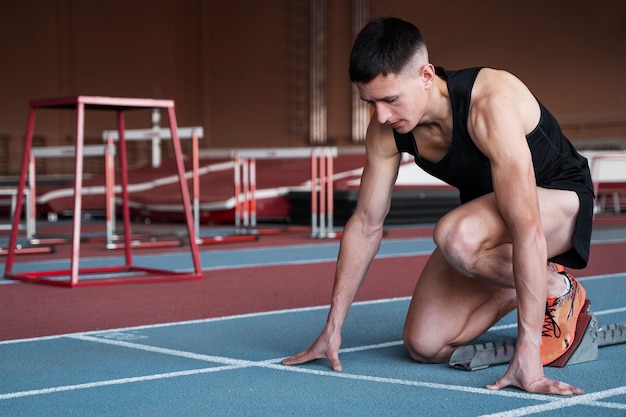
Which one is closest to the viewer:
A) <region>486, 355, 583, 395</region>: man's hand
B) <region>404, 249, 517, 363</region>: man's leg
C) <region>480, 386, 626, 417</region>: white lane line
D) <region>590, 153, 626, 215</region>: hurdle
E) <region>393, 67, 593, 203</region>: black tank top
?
<region>480, 386, 626, 417</region>: white lane line

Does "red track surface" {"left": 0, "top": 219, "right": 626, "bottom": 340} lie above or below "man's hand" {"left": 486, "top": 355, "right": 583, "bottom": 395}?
below

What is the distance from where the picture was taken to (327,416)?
2.39 meters

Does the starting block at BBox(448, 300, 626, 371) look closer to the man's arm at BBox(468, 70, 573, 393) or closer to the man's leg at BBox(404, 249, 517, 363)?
the man's leg at BBox(404, 249, 517, 363)

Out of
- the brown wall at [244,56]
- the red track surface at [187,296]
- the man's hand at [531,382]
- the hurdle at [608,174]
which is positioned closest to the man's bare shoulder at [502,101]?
the man's hand at [531,382]

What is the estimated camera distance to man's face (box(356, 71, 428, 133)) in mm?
2615

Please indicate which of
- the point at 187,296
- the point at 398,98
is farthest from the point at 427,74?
the point at 187,296

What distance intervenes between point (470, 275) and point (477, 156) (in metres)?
0.37

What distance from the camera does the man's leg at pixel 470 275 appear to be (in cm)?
284

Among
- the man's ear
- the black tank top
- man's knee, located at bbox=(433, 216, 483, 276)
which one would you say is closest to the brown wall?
the black tank top

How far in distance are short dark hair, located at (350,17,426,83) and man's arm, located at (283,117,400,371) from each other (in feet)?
1.36

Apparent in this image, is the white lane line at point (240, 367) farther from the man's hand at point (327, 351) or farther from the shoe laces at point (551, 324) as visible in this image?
the shoe laces at point (551, 324)

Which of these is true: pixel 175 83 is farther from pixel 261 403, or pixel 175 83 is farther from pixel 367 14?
pixel 261 403

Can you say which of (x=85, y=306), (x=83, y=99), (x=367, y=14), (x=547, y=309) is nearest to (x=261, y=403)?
(x=547, y=309)

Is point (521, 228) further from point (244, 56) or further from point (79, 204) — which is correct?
point (244, 56)
